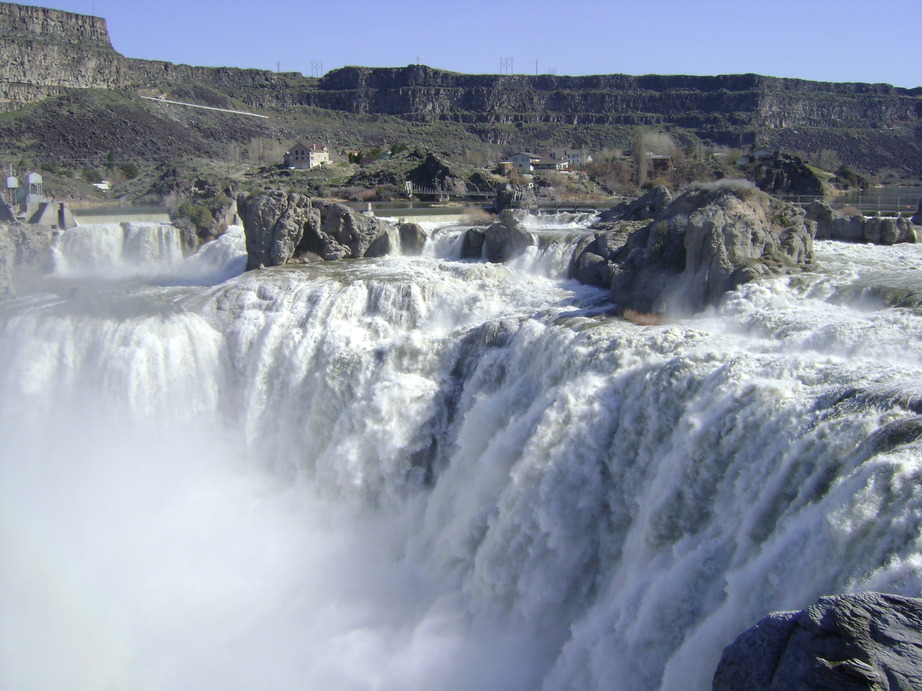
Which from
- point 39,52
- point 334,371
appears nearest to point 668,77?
point 39,52

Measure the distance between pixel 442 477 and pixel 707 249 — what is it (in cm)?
717

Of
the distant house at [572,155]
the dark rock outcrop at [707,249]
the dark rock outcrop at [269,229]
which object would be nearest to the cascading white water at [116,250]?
the dark rock outcrop at [269,229]

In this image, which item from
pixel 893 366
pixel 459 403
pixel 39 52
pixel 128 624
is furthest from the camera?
pixel 39 52

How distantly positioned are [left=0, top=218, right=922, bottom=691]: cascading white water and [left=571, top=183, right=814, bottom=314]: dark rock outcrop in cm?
83

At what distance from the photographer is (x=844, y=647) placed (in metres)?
6.05

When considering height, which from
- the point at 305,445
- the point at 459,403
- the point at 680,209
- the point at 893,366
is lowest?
the point at 305,445

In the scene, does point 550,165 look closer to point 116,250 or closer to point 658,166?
point 658,166

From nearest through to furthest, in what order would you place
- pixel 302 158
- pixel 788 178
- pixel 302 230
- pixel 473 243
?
pixel 302 230 → pixel 473 243 → pixel 788 178 → pixel 302 158

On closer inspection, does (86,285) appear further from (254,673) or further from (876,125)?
(876,125)

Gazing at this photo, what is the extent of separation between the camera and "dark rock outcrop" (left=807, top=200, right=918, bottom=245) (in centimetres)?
2277

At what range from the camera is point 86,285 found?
27.0 meters

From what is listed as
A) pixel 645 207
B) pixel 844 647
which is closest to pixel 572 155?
pixel 645 207

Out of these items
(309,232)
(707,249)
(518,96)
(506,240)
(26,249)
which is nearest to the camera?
(707,249)

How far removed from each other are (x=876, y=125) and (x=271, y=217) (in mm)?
93946
